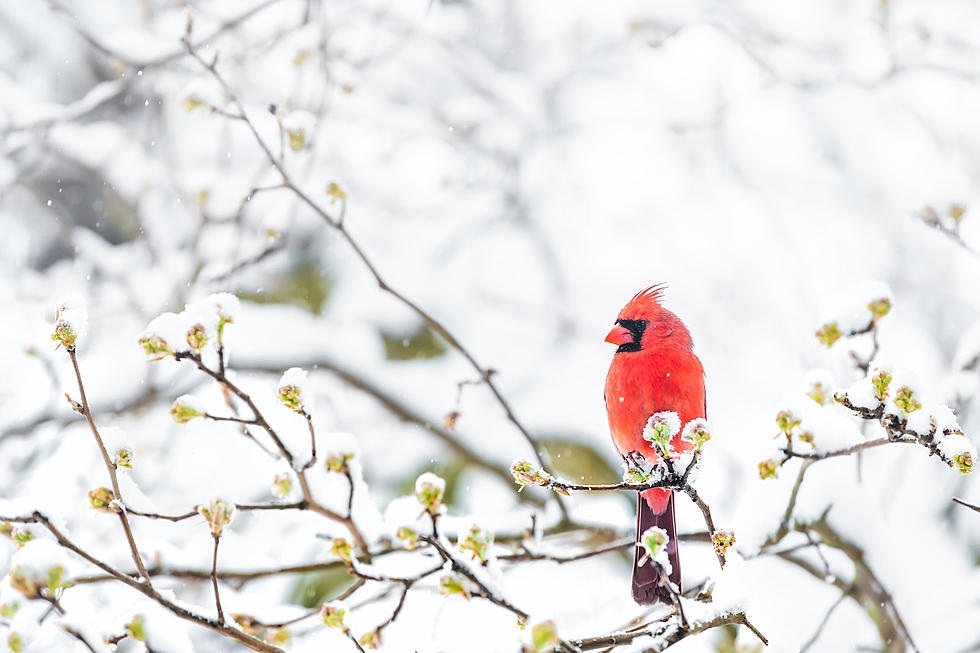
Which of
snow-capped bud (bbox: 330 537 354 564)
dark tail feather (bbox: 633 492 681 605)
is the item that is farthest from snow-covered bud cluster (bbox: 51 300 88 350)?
dark tail feather (bbox: 633 492 681 605)

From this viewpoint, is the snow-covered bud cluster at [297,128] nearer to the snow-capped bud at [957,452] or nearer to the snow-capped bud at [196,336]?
the snow-capped bud at [196,336]

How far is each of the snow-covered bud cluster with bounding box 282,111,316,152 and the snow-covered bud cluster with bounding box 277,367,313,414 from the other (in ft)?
2.71

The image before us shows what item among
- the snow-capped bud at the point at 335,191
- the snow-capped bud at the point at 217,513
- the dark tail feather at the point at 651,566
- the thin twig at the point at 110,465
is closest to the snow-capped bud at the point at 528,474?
the dark tail feather at the point at 651,566

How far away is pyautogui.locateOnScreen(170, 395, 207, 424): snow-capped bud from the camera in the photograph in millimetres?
1036

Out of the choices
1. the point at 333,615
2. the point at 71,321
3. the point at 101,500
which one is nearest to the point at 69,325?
the point at 71,321

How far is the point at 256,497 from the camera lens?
9.00ft

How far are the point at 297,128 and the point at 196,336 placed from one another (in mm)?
866

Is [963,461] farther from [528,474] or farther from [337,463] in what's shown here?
[337,463]

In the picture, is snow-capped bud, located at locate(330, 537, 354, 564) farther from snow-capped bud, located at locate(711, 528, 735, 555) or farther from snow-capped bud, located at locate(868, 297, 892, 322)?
snow-capped bud, located at locate(868, 297, 892, 322)

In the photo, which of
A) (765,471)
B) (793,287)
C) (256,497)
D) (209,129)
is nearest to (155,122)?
(209,129)

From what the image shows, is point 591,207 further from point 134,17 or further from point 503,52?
point 134,17

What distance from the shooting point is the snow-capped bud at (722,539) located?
96 cm

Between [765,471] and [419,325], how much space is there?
7.38ft

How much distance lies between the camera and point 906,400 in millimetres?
959
